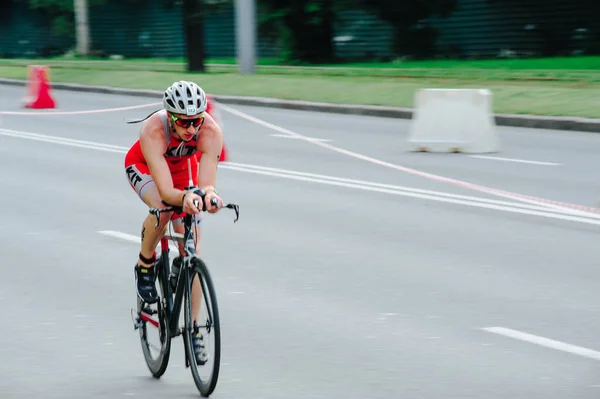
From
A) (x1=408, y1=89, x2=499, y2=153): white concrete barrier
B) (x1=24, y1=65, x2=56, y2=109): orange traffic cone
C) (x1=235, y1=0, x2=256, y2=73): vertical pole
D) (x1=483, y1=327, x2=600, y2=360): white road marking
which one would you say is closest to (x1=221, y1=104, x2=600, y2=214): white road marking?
(x1=408, y1=89, x2=499, y2=153): white concrete barrier

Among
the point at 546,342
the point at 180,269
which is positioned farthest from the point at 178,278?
the point at 546,342

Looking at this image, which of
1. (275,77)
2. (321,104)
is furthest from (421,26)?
(321,104)

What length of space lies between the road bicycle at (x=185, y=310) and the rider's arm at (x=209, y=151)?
0.13 m

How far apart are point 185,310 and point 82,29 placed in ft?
154

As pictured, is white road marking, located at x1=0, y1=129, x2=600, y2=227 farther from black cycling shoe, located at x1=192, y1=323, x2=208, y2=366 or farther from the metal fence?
the metal fence

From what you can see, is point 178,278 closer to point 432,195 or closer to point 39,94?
point 432,195

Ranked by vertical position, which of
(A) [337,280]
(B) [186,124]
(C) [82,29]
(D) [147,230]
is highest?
(B) [186,124]

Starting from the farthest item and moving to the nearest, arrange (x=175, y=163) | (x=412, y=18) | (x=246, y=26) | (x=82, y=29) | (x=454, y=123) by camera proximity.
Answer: (x=82, y=29) → (x=412, y=18) → (x=246, y=26) → (x=454, y=123) → (x=175, y=163)

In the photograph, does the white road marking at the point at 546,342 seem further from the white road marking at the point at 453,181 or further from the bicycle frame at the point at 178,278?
the white road marking at the point at 453,181

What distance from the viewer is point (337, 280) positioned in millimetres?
8844

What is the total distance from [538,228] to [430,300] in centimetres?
296

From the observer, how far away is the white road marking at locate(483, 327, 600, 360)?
263 inches

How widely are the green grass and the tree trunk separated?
612mm

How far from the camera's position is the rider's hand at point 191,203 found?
568 cm
